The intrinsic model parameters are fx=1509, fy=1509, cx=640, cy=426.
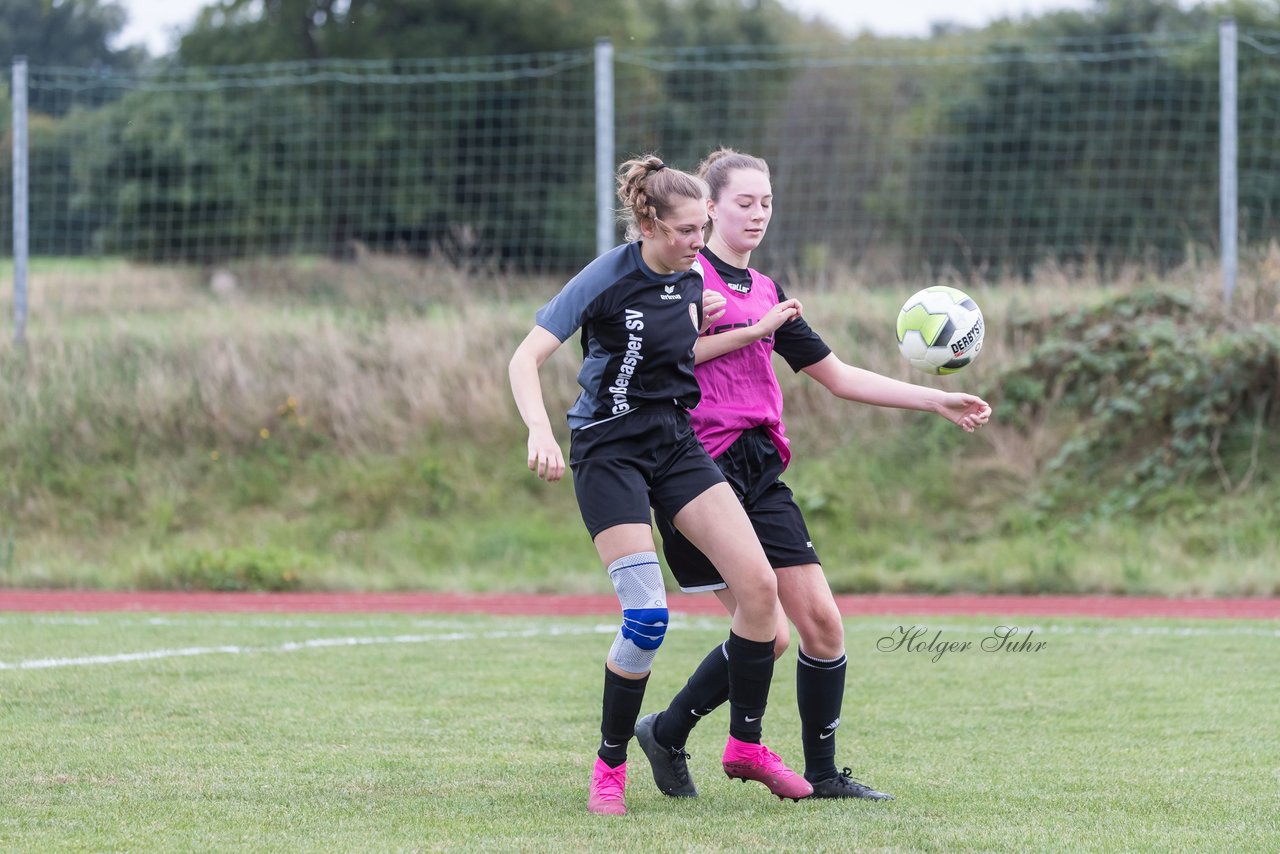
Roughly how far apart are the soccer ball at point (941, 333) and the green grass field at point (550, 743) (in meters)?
1.29

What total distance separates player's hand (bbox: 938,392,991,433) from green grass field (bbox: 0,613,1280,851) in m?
1.09

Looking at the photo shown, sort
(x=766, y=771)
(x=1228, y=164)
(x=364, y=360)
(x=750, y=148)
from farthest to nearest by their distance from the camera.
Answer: (x=750, y=148) < (x=364, y=360) < (x=1228, y=164) < (x=766, y=771)

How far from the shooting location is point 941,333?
4805mm

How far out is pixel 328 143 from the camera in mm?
26141

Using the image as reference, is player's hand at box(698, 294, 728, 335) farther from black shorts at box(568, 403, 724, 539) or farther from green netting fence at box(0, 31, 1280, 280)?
green netting fence at box(0, 31, 1280, 280)

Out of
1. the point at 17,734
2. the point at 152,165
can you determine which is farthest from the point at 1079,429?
the point at 152,165

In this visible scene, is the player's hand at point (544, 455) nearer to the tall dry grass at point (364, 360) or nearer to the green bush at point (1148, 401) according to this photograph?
the green bush at point (1148, 401)

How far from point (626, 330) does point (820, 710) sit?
1.29m

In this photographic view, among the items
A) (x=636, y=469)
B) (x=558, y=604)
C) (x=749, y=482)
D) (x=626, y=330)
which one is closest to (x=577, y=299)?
(x=626, y=330)

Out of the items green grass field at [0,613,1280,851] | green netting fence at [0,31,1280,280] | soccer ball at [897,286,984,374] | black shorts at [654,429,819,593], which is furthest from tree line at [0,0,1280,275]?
black shorts at [654,429,819,593]

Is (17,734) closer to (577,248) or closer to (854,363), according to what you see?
(854,363)

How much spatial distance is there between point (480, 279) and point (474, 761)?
907 centimetres

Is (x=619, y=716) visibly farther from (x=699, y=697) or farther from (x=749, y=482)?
(x=749, y=482)

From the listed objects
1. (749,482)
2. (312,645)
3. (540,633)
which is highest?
(749,482)
